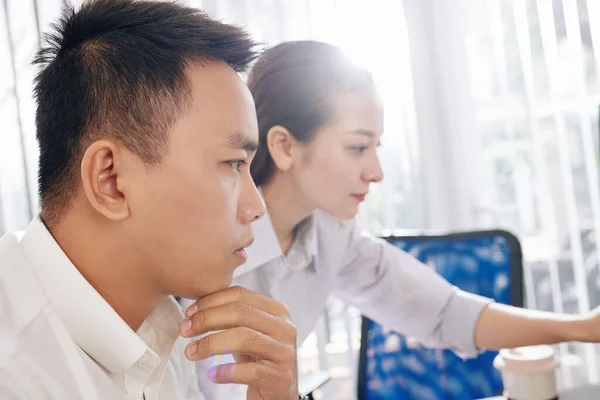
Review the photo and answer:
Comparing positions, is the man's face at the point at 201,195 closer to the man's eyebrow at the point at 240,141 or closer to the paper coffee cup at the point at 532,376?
the man's eyebrow at the point at 240,141

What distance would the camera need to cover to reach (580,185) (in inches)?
95.3

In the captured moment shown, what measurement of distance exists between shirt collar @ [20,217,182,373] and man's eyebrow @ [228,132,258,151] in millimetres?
264

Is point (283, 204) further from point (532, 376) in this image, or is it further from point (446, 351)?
point (532, 376)

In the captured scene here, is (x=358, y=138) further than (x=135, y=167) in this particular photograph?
Yes

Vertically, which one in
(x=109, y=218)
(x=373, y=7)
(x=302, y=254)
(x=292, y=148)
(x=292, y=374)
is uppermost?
(x=373, y=7)

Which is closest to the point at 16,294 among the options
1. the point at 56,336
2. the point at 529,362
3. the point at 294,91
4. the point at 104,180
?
the point at 56,336

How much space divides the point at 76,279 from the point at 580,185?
214 centimetres

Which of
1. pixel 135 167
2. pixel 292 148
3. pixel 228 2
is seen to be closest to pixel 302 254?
pixel 292 148

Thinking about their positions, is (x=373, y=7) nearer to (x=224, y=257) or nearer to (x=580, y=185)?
(x=580, y=185)

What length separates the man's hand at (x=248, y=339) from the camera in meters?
0.87

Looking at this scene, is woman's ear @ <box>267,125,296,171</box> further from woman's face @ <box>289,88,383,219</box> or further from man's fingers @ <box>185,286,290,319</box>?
man's fingers @ <box>185,286,290,319</box>

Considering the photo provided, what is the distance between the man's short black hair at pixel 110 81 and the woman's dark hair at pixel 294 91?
61cm

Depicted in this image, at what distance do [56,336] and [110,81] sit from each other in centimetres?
34

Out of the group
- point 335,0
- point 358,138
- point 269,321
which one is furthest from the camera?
point 335,0
